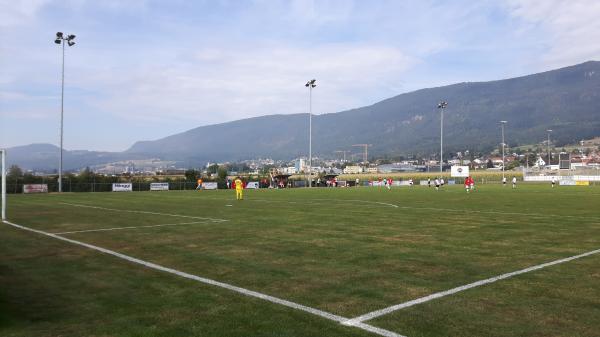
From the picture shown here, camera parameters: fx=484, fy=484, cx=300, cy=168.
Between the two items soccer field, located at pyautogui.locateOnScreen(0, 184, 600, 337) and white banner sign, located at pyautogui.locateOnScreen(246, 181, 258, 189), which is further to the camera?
white banner sign, located at pyautogui.locateOnScreen(246, 181, 258, 189)

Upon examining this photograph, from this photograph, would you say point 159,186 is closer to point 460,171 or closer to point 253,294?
point 253,294

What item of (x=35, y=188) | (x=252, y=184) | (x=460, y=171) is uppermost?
(x=460, y=171)

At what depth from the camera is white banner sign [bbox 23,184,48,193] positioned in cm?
5425

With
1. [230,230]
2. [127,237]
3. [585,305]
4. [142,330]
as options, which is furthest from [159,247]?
[585,305]

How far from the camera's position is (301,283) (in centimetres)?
787

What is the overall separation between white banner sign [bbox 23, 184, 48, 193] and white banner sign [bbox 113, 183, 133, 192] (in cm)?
784

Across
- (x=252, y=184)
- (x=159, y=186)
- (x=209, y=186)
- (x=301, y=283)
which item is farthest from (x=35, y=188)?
(x=301, y=283)

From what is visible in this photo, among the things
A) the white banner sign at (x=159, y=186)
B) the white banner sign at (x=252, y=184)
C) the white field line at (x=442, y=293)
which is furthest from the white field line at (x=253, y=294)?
the white banner sign at (x=252, y=184)

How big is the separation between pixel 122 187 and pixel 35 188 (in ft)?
32.3

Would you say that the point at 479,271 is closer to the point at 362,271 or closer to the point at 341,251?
the point at 362,271

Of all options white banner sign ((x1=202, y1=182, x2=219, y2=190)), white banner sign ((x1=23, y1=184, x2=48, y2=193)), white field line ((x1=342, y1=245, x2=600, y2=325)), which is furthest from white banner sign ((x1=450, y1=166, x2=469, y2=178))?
white field line ((x1=342, y1=245, x2=600, y2=325))

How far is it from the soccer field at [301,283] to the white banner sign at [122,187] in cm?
4828

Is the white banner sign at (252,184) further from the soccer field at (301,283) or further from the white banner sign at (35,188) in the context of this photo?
the soccer field at (301,283)

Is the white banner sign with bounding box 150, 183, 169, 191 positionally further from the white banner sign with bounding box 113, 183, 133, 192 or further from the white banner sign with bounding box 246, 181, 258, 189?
the white banner sign with bounding box 246, 181, 258, 189
